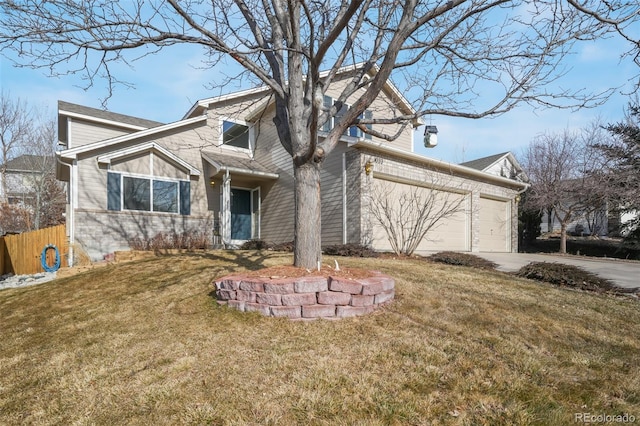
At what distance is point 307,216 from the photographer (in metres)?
5.00

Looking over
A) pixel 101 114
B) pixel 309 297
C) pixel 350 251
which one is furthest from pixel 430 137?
pixel 101 114

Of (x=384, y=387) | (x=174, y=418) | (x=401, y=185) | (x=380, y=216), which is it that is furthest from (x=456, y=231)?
(x=174, y=418)

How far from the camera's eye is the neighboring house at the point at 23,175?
21672 mm

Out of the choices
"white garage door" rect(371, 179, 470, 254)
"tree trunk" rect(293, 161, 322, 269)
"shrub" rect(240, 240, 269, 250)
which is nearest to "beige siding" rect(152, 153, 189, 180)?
"shrub" rect(240, 240, 269, 250)

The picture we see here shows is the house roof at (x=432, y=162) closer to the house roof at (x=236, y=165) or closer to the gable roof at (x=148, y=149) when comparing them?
the house roof at (x=236, y=165)

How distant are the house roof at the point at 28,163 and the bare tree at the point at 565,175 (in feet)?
95.8

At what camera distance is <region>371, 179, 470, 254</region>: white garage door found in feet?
34.4

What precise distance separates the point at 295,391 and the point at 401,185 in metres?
9.40

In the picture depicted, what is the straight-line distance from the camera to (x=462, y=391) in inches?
101

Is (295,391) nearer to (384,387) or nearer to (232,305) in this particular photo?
(384,387)

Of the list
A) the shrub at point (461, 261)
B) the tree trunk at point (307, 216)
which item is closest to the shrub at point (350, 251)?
the shrub at point (461, 261)

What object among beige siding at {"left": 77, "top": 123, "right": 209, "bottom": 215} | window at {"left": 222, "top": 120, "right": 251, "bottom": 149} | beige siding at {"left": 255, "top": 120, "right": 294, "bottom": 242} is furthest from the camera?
window at {"left": 222, "top": 120, "right": 251, "bottom": 149}

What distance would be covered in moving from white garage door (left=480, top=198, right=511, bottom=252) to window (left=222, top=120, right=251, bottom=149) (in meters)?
10.0

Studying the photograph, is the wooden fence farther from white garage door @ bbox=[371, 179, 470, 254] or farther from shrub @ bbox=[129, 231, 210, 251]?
white garage door @ bbox=[371, 179, 470, 254]
